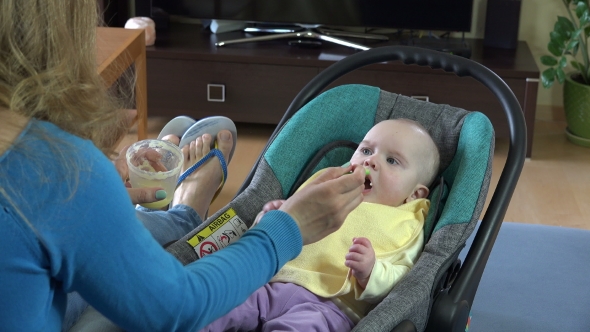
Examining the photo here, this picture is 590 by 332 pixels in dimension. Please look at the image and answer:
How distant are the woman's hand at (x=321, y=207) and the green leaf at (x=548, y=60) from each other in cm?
229

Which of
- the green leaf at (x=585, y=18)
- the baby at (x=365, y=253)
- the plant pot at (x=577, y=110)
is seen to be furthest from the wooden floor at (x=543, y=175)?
the baby at (x=365, y=253)

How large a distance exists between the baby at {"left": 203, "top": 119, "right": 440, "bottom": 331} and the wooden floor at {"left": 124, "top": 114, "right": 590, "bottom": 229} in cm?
109

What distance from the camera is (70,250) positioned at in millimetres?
819

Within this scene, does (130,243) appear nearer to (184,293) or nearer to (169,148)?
(184,293)

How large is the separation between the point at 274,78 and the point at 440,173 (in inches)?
62.9

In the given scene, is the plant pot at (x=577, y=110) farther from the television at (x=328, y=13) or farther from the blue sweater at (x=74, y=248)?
the blue sweater at (x=74, y=248)

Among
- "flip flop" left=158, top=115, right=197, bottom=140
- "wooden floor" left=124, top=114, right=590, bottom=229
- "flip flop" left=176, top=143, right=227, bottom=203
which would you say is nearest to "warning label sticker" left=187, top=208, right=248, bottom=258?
"flip flop" left=176, top=143, right=227, bottom=203

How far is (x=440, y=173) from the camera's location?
1707 millimetres

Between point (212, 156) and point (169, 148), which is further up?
point (169, 148)

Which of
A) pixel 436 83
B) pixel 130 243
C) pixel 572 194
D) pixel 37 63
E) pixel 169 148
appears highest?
pixel 37 63

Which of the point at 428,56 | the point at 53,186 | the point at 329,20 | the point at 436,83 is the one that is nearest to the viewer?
the point at 53,186

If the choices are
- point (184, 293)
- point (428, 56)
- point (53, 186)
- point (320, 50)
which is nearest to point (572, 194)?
point (320, 50)

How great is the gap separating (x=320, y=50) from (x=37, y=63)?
8.21 ft

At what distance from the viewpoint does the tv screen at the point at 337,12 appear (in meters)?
3.24
